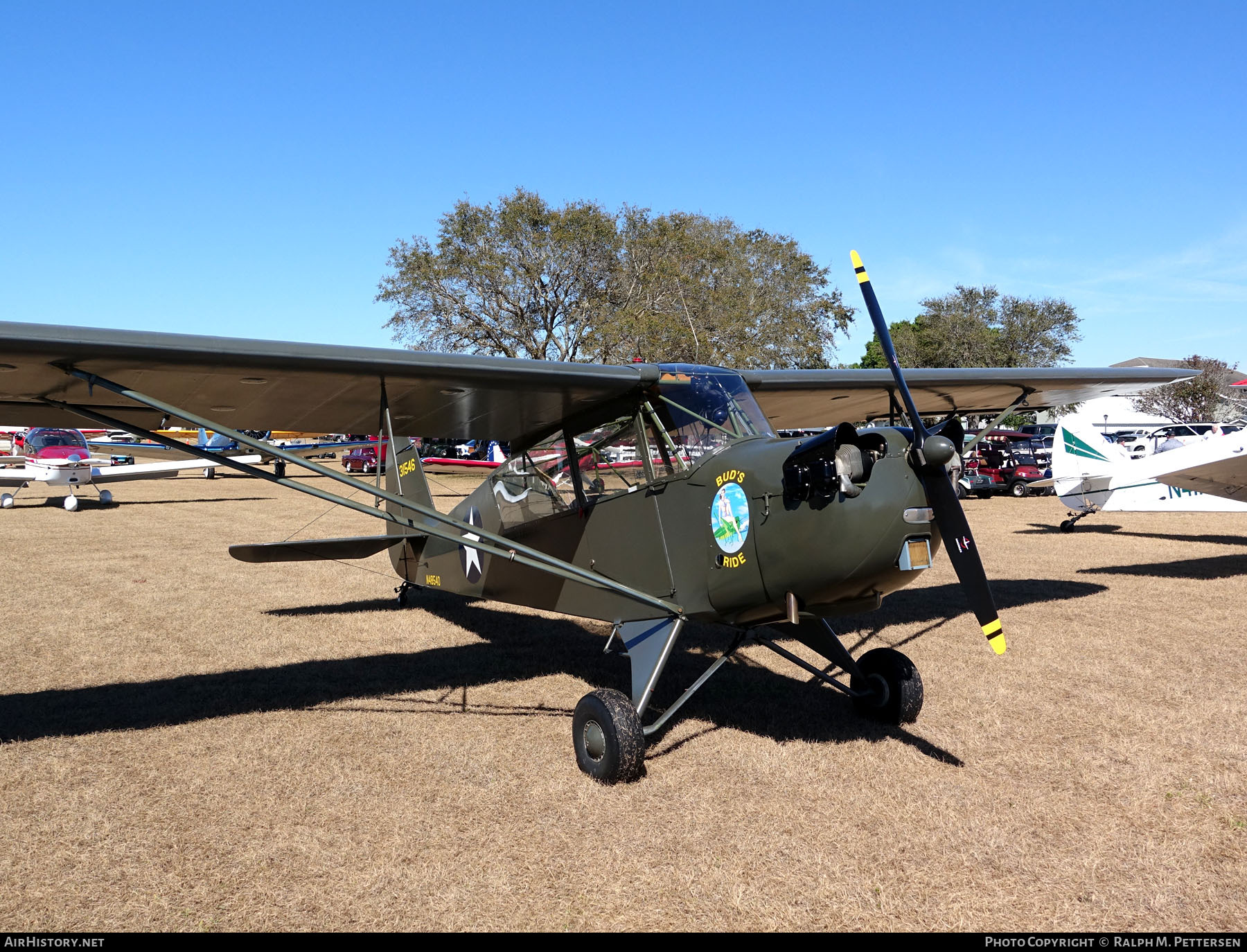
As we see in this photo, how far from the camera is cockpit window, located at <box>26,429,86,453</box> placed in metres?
24.2

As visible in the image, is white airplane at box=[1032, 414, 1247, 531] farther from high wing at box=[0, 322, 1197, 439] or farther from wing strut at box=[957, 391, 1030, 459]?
high wing at box=[0, 322, 1197, 439]

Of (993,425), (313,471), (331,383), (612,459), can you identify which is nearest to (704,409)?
(612,459)

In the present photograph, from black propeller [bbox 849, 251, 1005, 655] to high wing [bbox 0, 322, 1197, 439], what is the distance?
1.78m

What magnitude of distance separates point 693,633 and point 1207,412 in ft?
198

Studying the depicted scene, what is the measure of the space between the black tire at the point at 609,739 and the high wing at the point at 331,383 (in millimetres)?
2096

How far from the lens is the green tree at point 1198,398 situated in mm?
52812

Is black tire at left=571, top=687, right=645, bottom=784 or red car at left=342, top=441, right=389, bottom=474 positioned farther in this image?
red car at left=342, top=441, right=389, bottom=474

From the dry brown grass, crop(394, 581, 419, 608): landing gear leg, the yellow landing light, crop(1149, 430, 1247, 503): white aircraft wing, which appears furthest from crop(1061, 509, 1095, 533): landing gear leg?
the yellow landing light

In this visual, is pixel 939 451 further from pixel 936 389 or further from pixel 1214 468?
pixel 1214 468

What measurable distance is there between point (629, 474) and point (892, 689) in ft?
7.53

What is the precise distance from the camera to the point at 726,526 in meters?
4.82

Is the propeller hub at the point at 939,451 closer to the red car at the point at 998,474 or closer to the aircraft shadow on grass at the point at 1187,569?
the aircraft shadow on grass at the point at 1187,569

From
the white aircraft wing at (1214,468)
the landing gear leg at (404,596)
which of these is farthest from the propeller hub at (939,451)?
the white aircraft wing at (1214,468)
